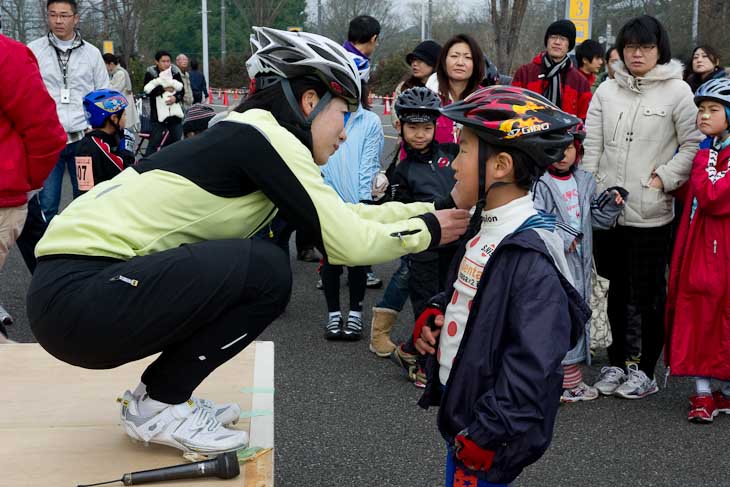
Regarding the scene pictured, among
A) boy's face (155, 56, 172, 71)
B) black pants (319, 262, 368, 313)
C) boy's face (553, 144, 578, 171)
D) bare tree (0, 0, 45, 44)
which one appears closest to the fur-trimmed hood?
boy's face (553, 144, 578, 171)

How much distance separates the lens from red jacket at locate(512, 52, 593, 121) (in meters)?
7.76

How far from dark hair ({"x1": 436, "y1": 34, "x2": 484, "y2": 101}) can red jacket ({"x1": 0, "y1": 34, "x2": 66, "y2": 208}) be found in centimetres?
253

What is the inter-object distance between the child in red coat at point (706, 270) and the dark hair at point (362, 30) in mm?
3143

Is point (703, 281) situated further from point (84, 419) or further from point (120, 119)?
point (120, 119)

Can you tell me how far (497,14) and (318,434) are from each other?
1040 centimetres

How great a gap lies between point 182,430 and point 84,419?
601 mm

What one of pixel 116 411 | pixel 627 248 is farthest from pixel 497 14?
pixel 116 411

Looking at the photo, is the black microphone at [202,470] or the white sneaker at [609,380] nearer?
the black microphone at [202,470]

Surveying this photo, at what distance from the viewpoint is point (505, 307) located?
2.66 m

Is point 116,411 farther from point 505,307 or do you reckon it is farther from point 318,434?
point 505,307

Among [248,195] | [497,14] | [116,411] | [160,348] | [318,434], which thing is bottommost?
[318,434]

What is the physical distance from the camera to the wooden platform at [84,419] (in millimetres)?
3072

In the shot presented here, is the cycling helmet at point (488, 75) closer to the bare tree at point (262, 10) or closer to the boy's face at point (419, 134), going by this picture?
the boy's face at point (419, 134)

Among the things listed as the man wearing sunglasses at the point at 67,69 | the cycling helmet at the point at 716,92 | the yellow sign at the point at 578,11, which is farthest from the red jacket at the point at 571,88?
the yellow sign at the point at 578,11
